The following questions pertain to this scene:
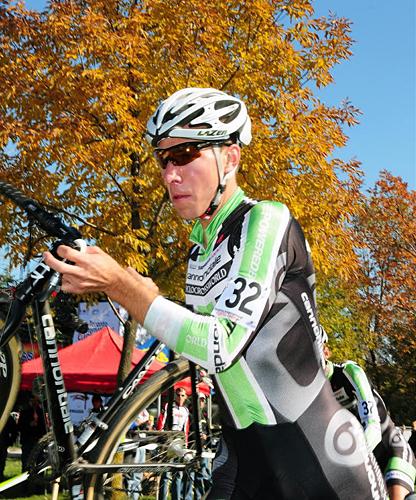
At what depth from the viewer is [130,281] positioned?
6.87ft

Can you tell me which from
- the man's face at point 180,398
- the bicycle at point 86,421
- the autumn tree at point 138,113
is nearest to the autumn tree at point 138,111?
the autumn tree at point 138,113

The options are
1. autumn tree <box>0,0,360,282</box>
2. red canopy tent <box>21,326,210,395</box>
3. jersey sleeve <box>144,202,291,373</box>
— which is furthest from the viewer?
red canopy tent <box>21,326,210,395</box>

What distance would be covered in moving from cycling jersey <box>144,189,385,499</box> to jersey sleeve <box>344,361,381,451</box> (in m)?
1.39

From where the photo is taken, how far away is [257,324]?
2062 mm

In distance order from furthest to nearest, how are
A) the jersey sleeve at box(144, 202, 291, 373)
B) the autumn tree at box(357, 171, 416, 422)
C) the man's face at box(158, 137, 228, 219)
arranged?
the autumn tree at box(357, 171, 416, 422), the man's face at box(158, 137, 228, 219), the jersey sleeve at box(144, 202, 291, 373)

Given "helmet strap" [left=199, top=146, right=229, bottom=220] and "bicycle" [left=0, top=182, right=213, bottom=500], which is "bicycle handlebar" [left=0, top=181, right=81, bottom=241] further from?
"helmet strap" [left=199, top=146, right=229, bottom=220]

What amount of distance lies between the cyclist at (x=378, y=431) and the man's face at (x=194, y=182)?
1.36 m

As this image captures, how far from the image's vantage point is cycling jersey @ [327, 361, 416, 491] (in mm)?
3603

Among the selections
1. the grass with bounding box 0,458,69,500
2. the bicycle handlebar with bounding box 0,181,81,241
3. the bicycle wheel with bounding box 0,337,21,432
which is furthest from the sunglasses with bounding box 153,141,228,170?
the grass with bounding box 0,458,69,500

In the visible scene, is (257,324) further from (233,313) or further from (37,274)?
(37,274)

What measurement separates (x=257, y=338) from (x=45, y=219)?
197 centimetres

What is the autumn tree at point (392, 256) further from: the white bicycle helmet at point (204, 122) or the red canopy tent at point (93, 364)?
the white bicycle helmet at point (204, 122)

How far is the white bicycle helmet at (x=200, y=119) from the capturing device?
8.09ft

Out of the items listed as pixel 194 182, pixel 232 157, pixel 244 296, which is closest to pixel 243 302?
pixel 244 296
